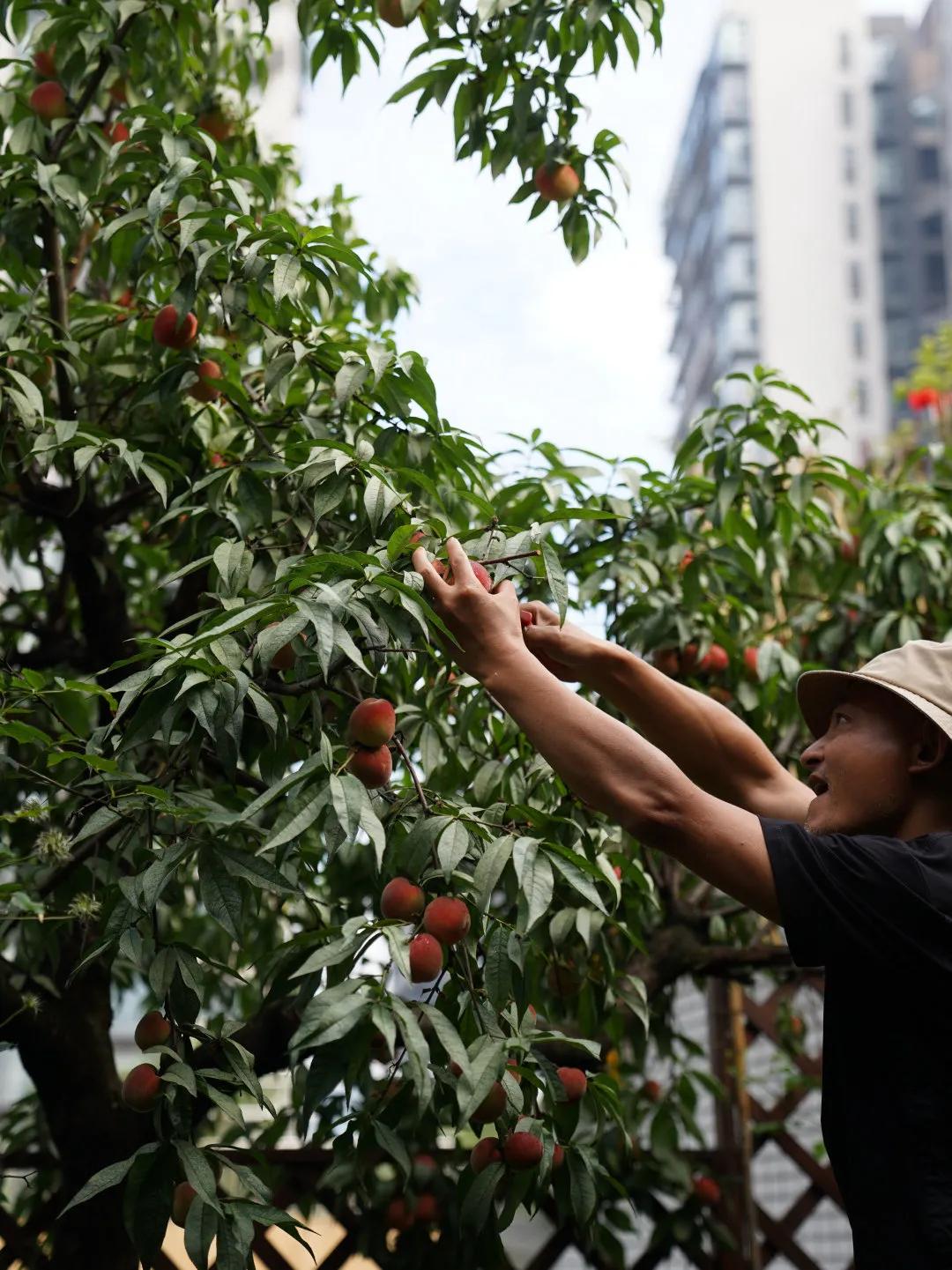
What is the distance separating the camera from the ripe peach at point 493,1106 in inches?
68.3

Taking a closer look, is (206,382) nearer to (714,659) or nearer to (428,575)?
(428,575)

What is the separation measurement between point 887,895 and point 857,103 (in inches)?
2024

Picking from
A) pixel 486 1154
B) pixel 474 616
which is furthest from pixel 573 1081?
pixel 474 616

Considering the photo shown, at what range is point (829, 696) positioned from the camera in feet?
6.28

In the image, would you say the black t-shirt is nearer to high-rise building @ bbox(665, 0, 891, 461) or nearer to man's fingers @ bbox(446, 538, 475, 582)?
man's fingers @ bbox(446, 538, 475, 582)

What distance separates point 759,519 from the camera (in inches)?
105

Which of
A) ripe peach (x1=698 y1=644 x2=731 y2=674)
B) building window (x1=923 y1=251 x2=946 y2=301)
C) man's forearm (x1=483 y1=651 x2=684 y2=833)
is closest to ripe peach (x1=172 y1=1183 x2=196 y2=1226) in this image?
man's forearm (x1=483 y1=651 x2=684 y2=833)

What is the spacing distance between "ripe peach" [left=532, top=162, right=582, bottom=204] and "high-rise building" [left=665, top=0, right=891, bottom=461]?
138ft

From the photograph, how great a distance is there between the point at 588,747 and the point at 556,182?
119 centimetres

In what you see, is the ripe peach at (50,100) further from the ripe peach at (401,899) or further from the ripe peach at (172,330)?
the ripe peach at (401,899)

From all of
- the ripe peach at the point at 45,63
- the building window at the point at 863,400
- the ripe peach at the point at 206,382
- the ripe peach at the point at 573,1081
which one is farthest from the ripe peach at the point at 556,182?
the building window at the point at 863,400

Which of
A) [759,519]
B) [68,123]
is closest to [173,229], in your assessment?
[68,123]

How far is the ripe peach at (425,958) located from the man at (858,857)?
0.25 m

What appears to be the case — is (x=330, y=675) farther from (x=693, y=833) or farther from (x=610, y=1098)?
(x=610, y=1098)
